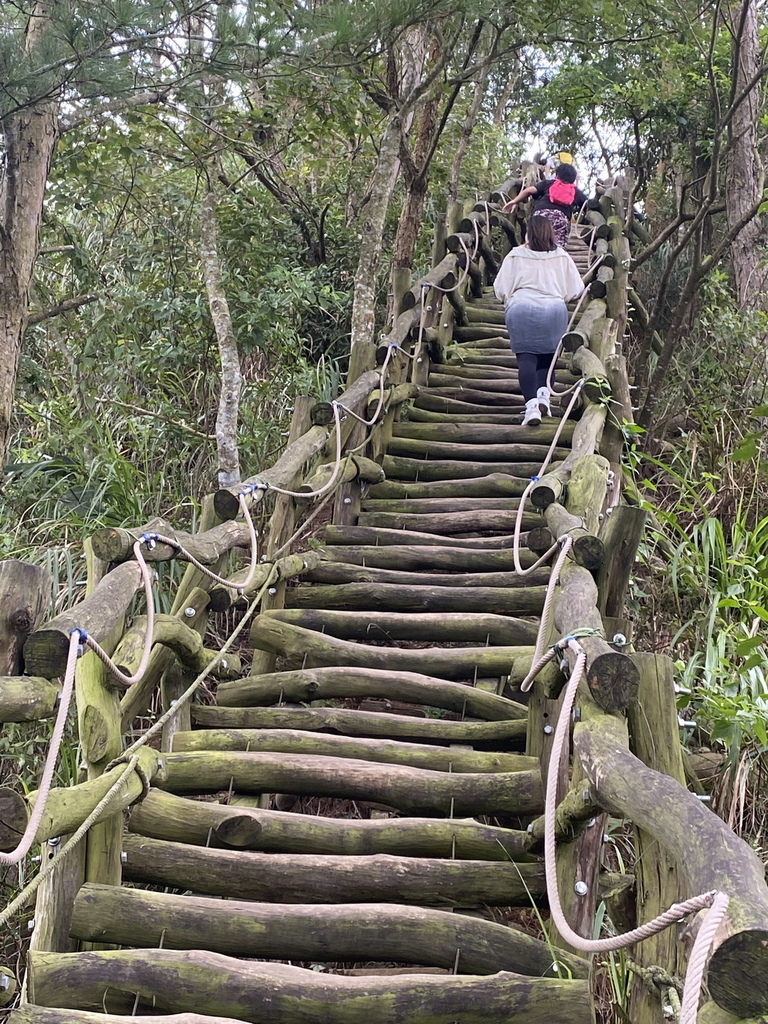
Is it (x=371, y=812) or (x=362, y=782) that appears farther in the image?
(x=371, y=812)

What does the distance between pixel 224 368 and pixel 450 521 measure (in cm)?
169

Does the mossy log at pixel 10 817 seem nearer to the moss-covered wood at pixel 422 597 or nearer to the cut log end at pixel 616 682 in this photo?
the cut log end at pixel 616 682

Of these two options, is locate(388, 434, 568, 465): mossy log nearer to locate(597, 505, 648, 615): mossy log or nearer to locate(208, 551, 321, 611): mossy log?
locate(208, 551, 321, 611): mossy log

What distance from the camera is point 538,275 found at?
21.4ft

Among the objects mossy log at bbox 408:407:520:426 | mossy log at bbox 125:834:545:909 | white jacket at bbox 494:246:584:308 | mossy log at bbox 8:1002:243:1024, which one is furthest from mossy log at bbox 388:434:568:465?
mossy log at bbox 8:1002:243:1024

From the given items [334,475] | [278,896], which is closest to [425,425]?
[334,475]

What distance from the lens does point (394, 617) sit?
4555 mm

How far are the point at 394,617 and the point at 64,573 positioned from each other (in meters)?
1.85

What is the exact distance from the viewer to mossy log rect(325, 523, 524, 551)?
5.40 m

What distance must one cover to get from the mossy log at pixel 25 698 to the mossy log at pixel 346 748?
1386 millimetres

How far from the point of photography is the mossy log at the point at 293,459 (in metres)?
3.99

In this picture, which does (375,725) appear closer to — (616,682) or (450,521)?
(616,682)

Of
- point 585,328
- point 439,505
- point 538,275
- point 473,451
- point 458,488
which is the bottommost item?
point 439,505

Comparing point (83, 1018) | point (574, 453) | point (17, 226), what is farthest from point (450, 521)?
point (83, 1018)
